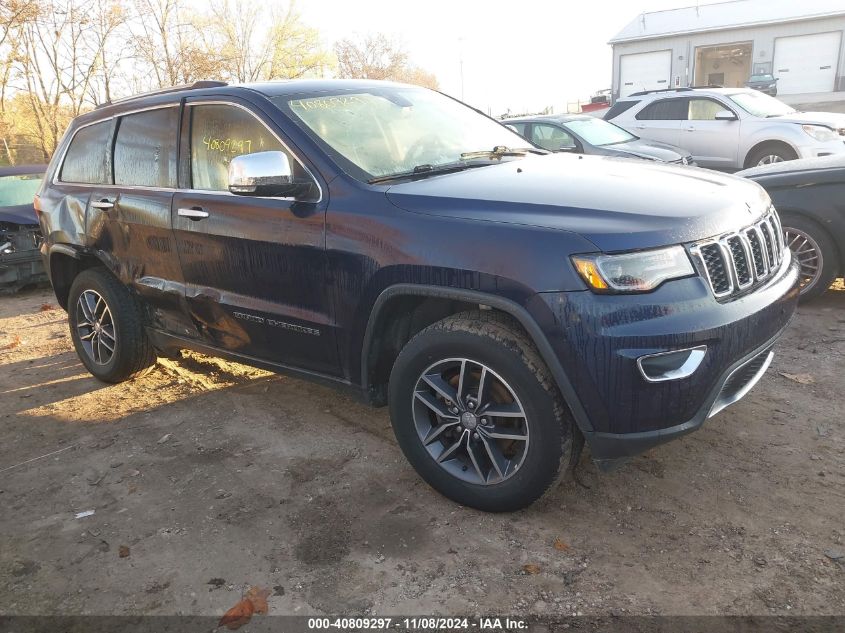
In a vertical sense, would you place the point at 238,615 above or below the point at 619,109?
below

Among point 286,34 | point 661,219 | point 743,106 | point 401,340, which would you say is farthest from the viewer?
point 286,34

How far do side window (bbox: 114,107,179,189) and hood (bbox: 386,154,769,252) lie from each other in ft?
5.34

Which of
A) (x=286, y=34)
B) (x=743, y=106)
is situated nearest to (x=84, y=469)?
(x=743, y=106)

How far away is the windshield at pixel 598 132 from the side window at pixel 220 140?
23.4 feet

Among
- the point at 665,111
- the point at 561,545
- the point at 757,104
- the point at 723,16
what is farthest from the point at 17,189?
the point at 723,16

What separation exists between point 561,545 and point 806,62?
122ft

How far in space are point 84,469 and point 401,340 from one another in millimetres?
1883

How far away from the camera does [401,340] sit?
3.10 m

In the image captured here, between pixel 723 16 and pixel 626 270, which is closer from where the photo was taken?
pixel 626 270

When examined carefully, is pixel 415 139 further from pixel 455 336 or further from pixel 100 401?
pixel 100 401

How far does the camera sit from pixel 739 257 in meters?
2.65

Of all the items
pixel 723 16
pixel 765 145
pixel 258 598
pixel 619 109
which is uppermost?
pixel 723 16

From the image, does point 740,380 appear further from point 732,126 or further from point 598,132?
point 732,126

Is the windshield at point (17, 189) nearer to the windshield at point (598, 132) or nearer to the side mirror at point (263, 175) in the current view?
the side mirror at point (263, 175)
